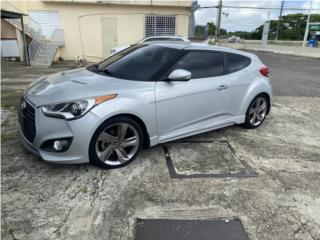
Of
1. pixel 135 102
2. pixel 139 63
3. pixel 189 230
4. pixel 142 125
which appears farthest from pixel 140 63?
pixel 189 230

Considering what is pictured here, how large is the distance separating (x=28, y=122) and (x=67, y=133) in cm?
62

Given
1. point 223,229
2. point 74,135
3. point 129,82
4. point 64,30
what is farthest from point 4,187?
point 64,30

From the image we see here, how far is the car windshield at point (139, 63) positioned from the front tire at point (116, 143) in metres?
0.68

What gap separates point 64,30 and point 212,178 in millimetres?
14781

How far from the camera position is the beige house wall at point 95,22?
50.7 feet

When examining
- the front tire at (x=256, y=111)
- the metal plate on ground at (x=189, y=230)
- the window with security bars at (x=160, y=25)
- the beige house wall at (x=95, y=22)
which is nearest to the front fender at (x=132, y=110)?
the metal plate on ground at (x=189, y=230)

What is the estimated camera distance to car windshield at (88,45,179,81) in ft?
12.2

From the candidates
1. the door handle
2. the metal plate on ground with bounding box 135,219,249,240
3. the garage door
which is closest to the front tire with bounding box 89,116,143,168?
the metal plate on ground with bounding box 135,219,249,240

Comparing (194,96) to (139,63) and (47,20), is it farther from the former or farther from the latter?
(47,20)

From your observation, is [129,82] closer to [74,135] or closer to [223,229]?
[74,135]

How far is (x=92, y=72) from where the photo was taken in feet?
13.3

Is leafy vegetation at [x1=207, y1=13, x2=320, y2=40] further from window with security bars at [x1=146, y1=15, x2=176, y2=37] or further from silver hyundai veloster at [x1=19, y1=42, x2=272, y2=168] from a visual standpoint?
silver hyundai veloster at [x1=19, y1=42, x2=272, y2=168]

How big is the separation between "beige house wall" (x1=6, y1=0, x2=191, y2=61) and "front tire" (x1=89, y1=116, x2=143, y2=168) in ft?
44.3

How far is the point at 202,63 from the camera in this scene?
4133 millimetres
